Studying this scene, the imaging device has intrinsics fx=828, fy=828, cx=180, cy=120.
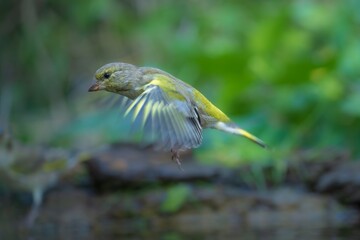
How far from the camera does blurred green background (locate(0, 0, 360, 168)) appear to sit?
638 centimetres

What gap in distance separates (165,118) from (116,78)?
358mm

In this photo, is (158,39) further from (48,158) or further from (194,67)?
(48,158)

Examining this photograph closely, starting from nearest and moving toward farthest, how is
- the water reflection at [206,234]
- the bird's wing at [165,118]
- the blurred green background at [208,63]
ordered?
the bird's wing at [165,118], the water reflection at [206,234], the blurred green background at [208,63]

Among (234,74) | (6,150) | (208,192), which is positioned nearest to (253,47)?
(234,74)

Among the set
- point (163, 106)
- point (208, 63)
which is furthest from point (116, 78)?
point (208, 63)

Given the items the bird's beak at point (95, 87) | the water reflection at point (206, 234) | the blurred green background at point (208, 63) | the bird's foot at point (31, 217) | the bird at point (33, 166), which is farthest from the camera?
the blurred green background at point (208, 63)

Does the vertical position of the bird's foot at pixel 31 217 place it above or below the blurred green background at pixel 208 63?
below

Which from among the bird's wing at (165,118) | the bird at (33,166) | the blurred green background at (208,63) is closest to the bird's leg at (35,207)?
the bird at (33,166)

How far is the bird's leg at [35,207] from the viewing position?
5695 mm

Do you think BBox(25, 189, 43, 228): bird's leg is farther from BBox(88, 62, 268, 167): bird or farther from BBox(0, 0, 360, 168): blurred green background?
BBox(88, 62, 268, 167): bird

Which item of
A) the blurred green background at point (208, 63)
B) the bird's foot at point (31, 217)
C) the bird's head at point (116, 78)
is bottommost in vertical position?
the bird's foot at point (31, 217)

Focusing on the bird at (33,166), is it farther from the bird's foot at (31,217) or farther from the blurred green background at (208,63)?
the blurred green background at (208,63)

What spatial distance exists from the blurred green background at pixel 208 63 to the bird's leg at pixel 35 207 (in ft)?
2.63

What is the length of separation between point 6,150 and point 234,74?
6.29ft
